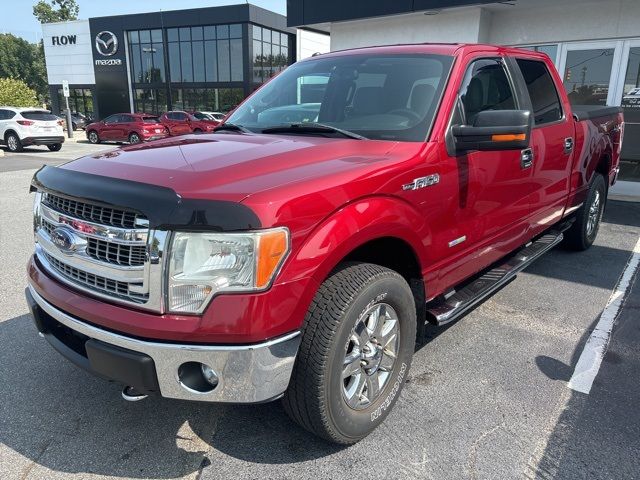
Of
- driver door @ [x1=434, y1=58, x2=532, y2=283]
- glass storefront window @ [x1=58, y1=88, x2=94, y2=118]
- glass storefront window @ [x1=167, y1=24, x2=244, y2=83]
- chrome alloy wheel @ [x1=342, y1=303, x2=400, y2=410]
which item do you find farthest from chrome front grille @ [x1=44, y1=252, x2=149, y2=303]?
glass storefront window @ [x1=58, y1=88, x2=94, y2=118]

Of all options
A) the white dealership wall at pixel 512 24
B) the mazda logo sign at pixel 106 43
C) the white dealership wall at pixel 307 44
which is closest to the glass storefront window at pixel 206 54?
the mazda logo sign at pixel 106 43

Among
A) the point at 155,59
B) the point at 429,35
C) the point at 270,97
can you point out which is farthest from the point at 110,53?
the point at 270,97

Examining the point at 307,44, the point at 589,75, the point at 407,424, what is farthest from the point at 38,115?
the point at 307,44

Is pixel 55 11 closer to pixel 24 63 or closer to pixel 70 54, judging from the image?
pixel 24 63

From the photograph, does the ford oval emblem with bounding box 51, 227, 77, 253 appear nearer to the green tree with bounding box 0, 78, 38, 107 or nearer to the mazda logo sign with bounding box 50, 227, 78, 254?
the mazda logo sign with bounding box 50, 227, 78, 254

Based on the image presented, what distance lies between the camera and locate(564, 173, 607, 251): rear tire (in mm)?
5424

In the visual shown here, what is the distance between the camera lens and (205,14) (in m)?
35.1

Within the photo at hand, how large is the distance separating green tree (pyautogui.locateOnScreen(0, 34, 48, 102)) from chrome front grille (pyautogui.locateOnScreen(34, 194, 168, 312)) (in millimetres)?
90183

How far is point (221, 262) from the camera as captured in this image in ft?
6.46

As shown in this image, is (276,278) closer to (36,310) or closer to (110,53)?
(36,310)

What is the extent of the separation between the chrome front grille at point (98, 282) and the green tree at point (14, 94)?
34.0 meters

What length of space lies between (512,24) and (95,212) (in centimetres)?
1059

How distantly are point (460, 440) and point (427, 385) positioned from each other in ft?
1.71

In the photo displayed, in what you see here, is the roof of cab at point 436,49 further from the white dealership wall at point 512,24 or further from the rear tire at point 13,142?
the rear tire at point 13,142
